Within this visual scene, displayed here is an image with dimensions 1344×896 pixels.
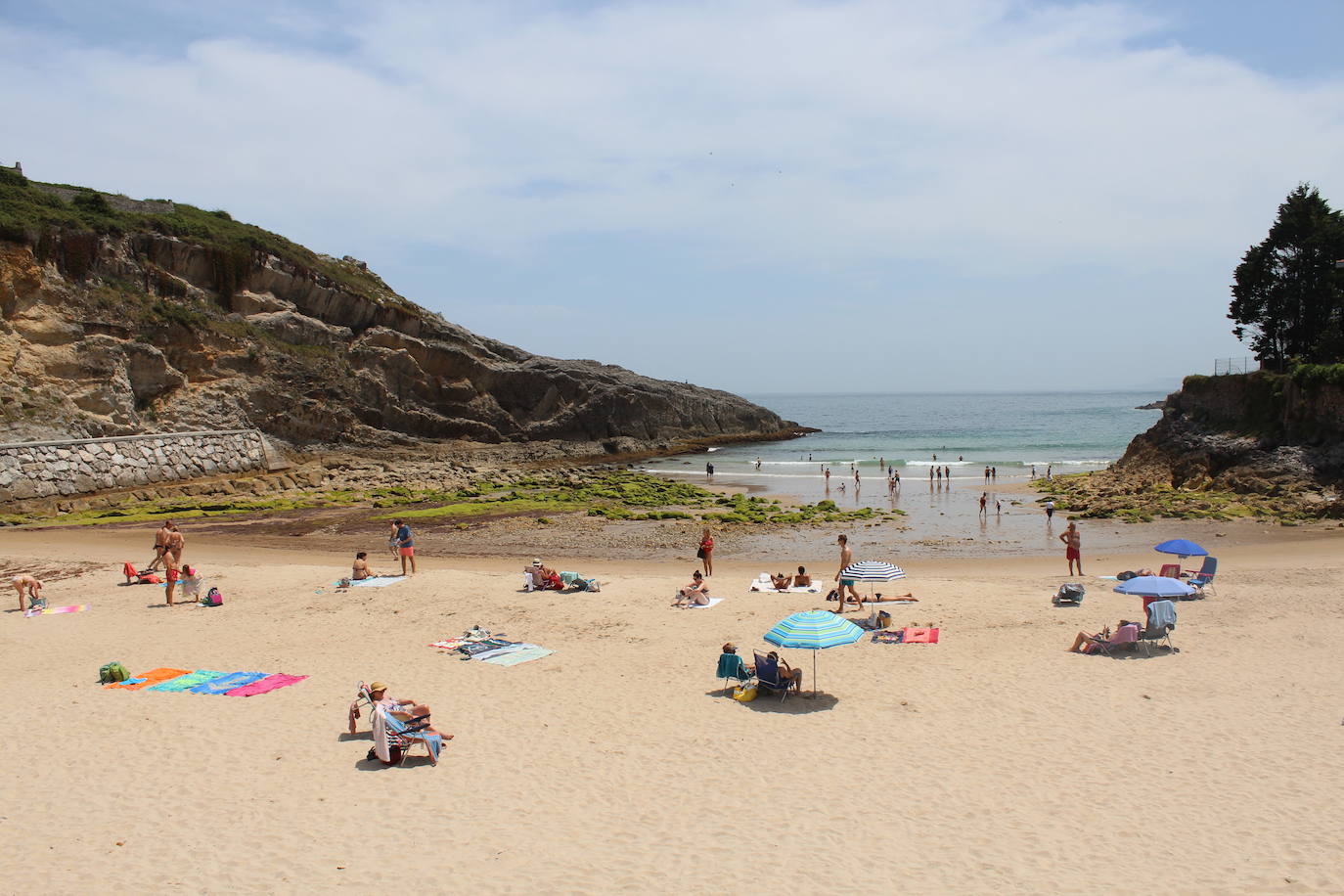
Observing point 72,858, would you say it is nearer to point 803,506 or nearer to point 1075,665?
point 1075,665

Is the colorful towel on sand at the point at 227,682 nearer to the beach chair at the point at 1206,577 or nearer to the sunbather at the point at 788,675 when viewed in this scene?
the sunbather at the point at 788,675

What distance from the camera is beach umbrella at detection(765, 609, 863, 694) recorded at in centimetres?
1063

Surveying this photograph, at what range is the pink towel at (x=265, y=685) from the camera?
11398mm

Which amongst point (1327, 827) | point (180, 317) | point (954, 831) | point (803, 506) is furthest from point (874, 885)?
point (180, 317)

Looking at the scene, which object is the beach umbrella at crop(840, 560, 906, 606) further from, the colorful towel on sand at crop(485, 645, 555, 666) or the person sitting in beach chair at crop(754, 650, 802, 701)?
the colorful towel on sand at crop(485, 645, 555, 666)

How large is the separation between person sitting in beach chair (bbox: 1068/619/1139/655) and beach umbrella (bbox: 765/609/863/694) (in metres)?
4.42

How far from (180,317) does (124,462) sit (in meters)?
10.2

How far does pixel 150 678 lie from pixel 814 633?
951 centimetres

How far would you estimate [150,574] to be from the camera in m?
19.3

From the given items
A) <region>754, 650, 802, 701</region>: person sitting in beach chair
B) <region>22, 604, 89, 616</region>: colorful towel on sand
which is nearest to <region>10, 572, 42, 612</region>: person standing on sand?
<region>22, 604, 89, 616</region>: colorful towel on sand

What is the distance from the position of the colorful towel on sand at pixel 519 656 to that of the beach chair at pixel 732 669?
3136 millimetres

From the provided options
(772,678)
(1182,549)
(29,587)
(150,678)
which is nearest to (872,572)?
(772,678)

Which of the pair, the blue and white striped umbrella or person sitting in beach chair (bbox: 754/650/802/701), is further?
the blue and white striped umbrella

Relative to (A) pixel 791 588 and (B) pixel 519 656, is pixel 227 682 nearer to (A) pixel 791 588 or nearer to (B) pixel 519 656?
(B) pixel 519 656
